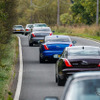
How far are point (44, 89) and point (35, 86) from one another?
792 millimetres

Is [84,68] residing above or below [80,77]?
below

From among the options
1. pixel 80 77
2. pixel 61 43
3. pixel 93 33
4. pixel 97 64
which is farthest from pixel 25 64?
pixel 93 33

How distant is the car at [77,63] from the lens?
14.1 meters

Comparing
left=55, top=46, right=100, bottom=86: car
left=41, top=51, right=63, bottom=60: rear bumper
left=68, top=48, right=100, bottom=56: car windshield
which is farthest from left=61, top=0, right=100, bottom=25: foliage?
left=55, top=46, right=100, bottom=86: car

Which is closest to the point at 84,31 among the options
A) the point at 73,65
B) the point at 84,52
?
the point at 84,52

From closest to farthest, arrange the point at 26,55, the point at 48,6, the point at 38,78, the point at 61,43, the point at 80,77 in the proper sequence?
the point at 80,77 < the point at 38,78 < the point at 61,43 < the point at 26,55 < the point at 48,6

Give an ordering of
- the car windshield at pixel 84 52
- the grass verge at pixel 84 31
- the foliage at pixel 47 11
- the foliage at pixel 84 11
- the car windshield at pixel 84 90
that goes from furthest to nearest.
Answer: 1. the foliage at pixel 47 11
2. the foliage at pixel 84 11
3. the grass verge at pixel 84 31
4. the car windshield at pixel 84 52
5. the car windshield at pixel 84 90

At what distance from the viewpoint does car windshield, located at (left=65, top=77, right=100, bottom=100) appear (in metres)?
6.39

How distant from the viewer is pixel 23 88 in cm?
1484

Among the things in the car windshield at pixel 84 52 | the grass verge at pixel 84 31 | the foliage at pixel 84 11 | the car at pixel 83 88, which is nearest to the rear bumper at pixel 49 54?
the car windshield at pixel 84 52

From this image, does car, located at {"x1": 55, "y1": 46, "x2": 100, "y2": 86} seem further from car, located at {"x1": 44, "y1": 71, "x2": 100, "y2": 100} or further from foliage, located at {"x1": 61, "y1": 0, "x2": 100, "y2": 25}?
foliage, located at {"x1": 61, "y1": 0, "x2": 100, "y2": 25}

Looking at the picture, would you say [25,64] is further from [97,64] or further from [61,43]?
[97,64]

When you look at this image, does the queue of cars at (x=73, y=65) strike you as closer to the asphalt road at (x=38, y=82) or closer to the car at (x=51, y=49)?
the car at (x=51, y=49)

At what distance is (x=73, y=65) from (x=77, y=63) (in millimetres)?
144
